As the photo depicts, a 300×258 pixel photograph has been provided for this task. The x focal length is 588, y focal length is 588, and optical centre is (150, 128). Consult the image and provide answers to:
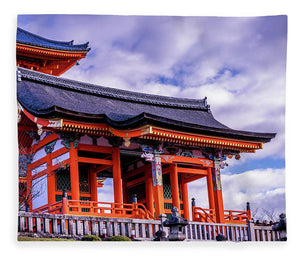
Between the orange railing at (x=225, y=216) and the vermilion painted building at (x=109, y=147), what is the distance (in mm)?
21

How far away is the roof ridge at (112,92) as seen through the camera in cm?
1253

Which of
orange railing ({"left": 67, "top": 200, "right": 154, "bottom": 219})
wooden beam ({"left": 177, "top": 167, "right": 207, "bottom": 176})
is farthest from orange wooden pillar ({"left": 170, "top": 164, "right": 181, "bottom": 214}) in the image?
orange railing ({"left": 67, "top": 200, "right": 154, "bottom": 219})

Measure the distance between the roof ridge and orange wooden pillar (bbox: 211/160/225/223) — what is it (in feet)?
8.18

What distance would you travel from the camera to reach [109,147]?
468 inches

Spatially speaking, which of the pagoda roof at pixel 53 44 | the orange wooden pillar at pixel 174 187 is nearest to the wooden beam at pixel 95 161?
the orange wooden pillar at pixel 174 187

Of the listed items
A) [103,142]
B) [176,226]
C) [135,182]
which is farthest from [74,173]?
[135,182]

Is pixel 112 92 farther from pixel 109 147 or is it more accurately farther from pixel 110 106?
pixel 109 147

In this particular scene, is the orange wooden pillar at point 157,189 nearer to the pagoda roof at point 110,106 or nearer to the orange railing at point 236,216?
the pagoda roof at point 110,106

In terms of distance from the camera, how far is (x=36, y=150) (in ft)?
39.3

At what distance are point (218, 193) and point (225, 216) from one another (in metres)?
0.50

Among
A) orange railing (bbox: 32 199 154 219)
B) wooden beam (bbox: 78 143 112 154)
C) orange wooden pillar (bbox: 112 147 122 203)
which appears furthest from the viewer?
wooden beam (bbox: 78 143 112 154)

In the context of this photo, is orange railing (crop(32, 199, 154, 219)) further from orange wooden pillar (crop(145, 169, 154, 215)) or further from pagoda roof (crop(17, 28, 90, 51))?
pagoda roof (crop(17, 28, 90, 51))

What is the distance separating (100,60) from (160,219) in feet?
11.6

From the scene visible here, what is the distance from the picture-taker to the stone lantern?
9.39 m
